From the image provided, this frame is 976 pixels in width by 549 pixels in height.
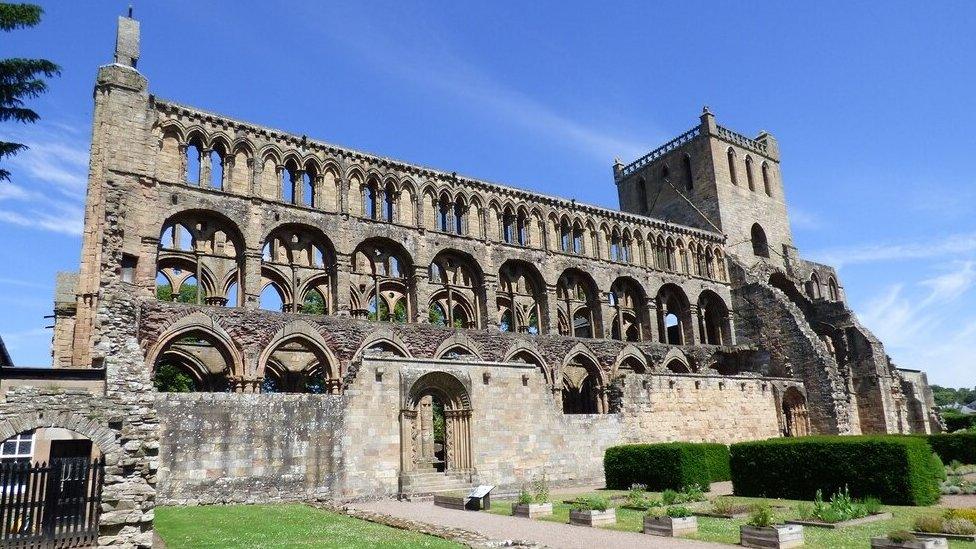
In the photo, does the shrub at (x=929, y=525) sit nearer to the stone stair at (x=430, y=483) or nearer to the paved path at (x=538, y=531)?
the paved path at (x=538, y=531)

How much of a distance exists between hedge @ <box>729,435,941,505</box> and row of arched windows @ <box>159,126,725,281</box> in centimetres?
1885

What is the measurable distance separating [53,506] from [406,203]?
2346cm

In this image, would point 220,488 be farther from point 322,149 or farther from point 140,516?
point 322,149

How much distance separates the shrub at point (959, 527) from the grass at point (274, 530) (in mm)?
7701

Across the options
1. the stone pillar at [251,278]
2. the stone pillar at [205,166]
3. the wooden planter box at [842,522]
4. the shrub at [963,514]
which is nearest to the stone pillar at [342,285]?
the stone pillar at [251,278]

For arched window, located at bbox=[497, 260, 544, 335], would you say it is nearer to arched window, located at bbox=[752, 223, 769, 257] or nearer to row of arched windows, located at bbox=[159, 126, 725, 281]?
row of arched windows, located at bbox=[159, 126, 725, 281]

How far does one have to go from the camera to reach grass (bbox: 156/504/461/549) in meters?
11.2

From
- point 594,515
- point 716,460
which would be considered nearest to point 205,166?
point 594,515

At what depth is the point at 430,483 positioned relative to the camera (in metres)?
21.0

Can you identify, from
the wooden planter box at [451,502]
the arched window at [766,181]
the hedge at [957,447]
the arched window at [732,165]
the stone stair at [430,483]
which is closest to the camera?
the wooden planter box at [451,502]

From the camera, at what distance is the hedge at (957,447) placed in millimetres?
25672

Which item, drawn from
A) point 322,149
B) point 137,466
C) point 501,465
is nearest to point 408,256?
Result: point 322,149

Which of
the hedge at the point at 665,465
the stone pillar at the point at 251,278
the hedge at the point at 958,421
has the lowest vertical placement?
the hedge at the point at 665,465

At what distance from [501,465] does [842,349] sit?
101ft
